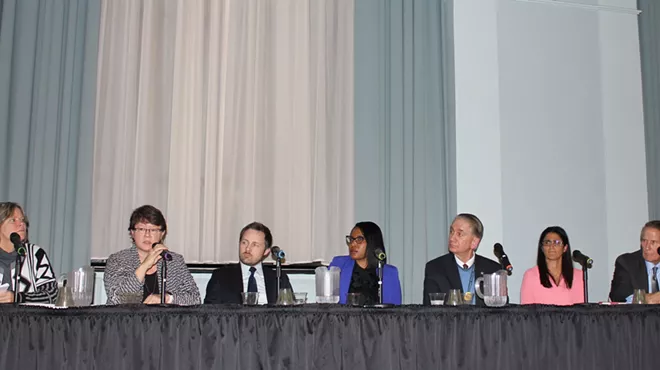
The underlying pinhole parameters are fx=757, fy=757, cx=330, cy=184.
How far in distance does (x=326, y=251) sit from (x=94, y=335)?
254 centimetres

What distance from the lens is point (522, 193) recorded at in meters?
5.36

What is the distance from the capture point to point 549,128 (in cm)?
548

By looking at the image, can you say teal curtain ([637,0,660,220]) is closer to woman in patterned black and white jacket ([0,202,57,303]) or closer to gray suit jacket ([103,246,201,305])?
gray suit jacket ([103,246,201,305])

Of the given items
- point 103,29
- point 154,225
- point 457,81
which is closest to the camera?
point 154,225

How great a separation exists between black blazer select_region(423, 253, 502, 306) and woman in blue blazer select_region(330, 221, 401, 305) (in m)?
0.20

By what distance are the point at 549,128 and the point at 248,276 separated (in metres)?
2.60

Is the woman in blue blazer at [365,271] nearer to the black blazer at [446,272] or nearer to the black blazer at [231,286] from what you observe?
the black blazer at [446,272]

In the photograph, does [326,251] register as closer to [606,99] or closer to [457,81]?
[457,81]

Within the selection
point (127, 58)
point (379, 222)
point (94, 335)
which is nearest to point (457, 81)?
point (379, 222)

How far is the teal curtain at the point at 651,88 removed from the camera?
563 cm

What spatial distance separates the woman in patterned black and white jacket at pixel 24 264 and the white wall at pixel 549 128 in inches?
109

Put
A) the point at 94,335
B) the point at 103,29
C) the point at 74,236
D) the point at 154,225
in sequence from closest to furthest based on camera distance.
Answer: the point at 94,335 < the point at 154,225 < the point at 74,236 < the point at 103,29

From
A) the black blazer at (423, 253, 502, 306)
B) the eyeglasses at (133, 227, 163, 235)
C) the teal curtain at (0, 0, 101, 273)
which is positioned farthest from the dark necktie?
the teal curtain at (0, 0, 101, 273)

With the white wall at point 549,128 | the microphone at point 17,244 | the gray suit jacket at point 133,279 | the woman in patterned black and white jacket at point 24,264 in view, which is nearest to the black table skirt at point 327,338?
the microphone at point 17,244
